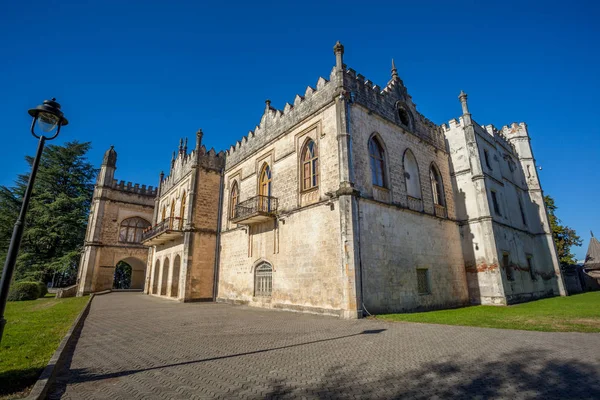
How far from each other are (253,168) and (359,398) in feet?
52.7

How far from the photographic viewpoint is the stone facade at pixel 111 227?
27547 millimetres

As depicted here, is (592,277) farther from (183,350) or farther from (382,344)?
(183,350)

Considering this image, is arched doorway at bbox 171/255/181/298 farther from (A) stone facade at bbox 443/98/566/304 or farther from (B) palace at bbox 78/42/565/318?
(A) stone facade at bbox 443/98/566/304

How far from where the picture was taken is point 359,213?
1198 cm

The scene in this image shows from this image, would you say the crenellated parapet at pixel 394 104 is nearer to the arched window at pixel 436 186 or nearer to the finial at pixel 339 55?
the finial at pixel 339 55

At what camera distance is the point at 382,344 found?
6582mm

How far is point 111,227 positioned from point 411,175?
28.5 metres

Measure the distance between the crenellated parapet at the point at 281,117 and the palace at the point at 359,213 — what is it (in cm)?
9

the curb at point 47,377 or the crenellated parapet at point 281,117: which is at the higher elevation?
the crenellated parapet at point 281,117

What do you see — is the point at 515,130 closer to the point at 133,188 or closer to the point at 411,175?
the point at 411,175

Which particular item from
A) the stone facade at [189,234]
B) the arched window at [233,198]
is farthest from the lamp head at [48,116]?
the stone facade at [189,234]

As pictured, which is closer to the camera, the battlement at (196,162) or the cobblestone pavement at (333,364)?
the cobblestone pavement at (333,364)

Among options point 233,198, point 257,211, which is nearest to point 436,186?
point 257,211

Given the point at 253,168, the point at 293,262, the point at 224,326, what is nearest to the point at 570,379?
the point at 224,326
